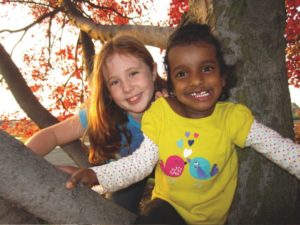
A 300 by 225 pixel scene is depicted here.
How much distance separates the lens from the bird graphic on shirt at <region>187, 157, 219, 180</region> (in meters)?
1.90

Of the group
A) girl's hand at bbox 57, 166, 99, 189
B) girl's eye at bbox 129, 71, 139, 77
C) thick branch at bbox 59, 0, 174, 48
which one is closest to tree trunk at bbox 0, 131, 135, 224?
girl's hand at bbox 57, 166, 99, 189

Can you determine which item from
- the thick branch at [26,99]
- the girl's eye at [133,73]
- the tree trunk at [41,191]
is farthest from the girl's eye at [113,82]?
the thick branch at [26,99]

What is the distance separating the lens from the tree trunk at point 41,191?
1284mm

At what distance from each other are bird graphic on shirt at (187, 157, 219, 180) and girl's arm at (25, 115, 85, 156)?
1.07 metres

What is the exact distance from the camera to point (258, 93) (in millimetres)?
2123

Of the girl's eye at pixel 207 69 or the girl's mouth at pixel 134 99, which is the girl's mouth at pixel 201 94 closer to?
the girl's eye at pixel 207 69

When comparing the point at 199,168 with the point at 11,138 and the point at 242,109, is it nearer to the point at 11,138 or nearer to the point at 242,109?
the point at 242,109

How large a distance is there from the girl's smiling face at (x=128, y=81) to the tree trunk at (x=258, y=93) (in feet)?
2.14

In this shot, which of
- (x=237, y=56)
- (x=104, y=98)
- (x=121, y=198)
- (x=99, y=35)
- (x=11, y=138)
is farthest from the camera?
(x=99, y=35)

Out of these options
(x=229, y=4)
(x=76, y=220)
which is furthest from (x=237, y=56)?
(x=76, y=220)

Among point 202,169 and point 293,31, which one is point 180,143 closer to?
point 202,169

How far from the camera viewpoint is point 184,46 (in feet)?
6.23

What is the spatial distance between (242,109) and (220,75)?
10.8 inches

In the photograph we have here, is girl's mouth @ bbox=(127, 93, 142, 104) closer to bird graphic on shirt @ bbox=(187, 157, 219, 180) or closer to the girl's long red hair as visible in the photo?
the girl's long red hair
